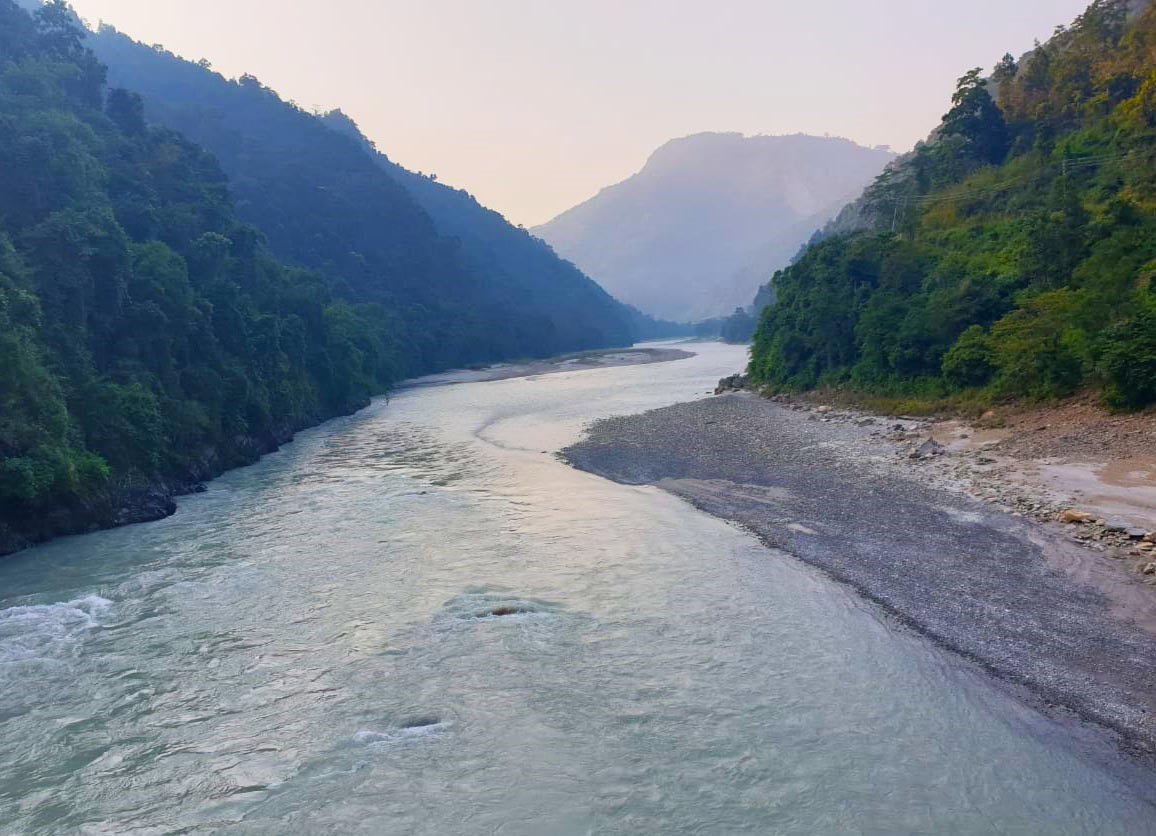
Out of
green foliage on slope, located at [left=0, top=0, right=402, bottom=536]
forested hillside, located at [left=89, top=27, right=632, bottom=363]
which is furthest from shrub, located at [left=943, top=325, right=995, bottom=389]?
forested hillside, located at [left=89, top=27, right=632, bottom=363]

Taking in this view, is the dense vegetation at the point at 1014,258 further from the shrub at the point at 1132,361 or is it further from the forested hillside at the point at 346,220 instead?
the forested hillside at the point at 346,220

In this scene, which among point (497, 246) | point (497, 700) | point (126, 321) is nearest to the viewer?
point (497, 700)

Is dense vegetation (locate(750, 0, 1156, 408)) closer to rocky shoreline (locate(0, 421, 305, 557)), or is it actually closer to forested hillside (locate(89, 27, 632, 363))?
rocky shoreline (locate(0, 421, 305, 557))

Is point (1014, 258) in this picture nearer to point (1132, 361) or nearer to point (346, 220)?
point (1132, 361)

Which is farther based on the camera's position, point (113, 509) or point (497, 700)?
point (113, 509)

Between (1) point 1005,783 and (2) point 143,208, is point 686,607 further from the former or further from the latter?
(2) point 143,208

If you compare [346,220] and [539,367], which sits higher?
[346,220]

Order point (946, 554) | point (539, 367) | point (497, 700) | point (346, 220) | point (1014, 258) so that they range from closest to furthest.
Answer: point (497, 700) < point (946, 554) < point (1014, 258) < point (539, 367) < point (346, 220)

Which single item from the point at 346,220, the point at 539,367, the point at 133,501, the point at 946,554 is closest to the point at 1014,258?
the point at 946,554
